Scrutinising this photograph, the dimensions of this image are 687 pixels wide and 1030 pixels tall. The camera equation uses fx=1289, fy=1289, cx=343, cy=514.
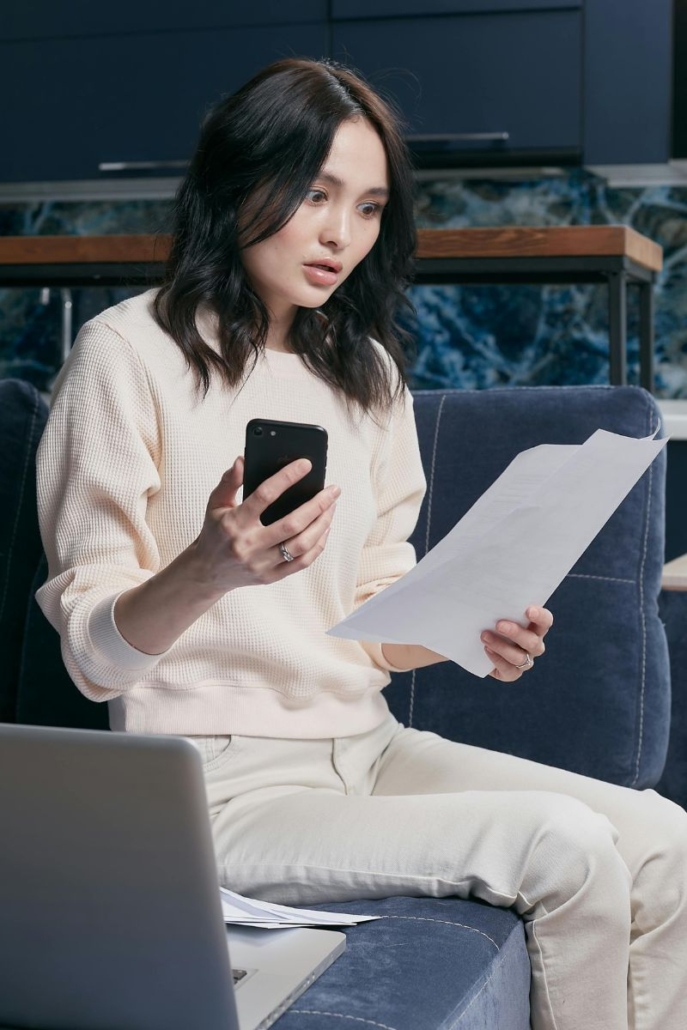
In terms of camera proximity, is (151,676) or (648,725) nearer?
(151,676)

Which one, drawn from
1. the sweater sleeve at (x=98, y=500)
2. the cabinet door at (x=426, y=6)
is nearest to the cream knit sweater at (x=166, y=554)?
the sweater sleeve at (x=98, y=500)

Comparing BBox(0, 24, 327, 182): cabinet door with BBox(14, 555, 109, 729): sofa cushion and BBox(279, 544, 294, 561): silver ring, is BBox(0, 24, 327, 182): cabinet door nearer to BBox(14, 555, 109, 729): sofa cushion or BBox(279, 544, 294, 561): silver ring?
BBox(14, 555, 109, 729): sofa cushion

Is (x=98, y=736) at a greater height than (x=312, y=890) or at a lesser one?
greater

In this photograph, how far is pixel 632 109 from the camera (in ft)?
11.2

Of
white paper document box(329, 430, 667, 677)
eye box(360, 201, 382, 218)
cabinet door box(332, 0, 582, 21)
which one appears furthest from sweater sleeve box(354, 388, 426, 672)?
Result: cabinet door box(332, 0, 582, 21)

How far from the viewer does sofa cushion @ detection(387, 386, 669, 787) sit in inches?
60.0

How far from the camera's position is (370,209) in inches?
56.6

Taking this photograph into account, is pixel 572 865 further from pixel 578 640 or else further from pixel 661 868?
pixel 578 640

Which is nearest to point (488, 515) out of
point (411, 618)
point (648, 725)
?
point (411, 618)

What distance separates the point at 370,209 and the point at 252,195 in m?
0.14

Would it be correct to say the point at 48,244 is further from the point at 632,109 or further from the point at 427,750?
the point at 632,109

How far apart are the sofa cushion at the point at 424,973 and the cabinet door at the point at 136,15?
3.05m

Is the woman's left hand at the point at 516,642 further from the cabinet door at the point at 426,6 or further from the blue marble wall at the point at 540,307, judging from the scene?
the cabinet door at the point at 426,6

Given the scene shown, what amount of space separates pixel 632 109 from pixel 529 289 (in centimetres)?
55
